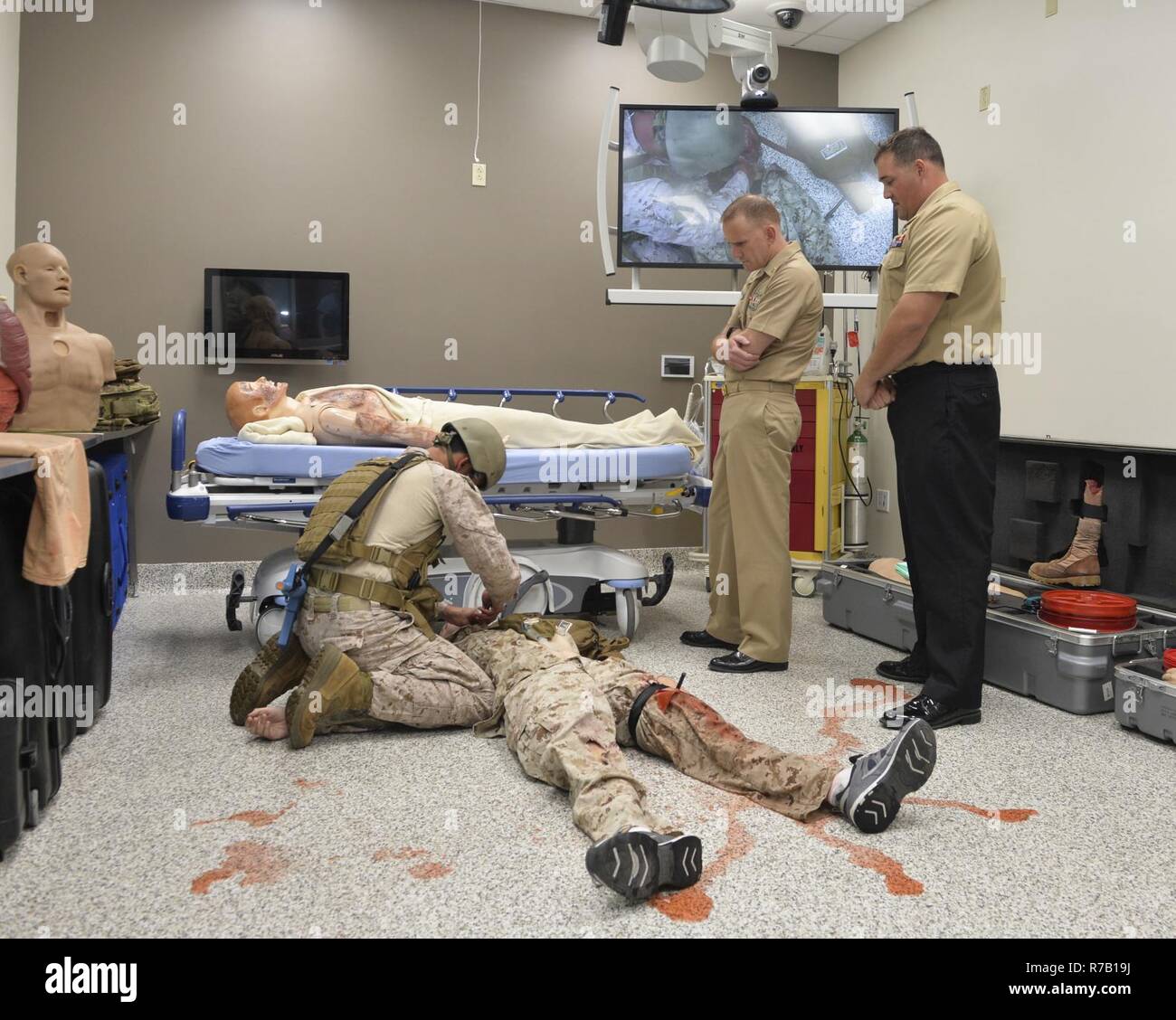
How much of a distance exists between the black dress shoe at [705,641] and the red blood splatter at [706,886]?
164 centimetres

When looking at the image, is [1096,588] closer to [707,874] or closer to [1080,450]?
[1080,450]

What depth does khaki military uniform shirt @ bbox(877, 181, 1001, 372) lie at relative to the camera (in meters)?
2.84

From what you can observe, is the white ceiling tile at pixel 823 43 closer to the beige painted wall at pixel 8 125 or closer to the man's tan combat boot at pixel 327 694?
the beige painted wall at pixel 8 125

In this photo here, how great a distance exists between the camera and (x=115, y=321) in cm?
495

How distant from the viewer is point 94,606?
2.86 m

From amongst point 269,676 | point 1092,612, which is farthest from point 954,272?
point 269,676

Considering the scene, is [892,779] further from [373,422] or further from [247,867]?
[373,422]

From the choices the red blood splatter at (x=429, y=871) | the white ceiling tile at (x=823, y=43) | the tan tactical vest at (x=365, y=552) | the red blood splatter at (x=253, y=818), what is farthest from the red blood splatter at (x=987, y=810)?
the white ceiling tile at (x=823, y=43)

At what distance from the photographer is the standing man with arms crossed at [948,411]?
2.89m

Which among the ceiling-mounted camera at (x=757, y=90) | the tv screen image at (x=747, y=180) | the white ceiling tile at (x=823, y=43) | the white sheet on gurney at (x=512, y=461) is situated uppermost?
the white ceiling tile at (x=823, y=43)

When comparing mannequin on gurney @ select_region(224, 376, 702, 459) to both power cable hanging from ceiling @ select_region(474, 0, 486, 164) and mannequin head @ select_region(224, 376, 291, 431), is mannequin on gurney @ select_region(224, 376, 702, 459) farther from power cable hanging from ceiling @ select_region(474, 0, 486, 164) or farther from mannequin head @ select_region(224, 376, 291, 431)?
power cable hanging from ceiling @ select_region(474, 0, 486, 164)

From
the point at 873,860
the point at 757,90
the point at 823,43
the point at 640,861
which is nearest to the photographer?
the point at 640,861

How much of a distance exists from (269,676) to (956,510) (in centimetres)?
207
